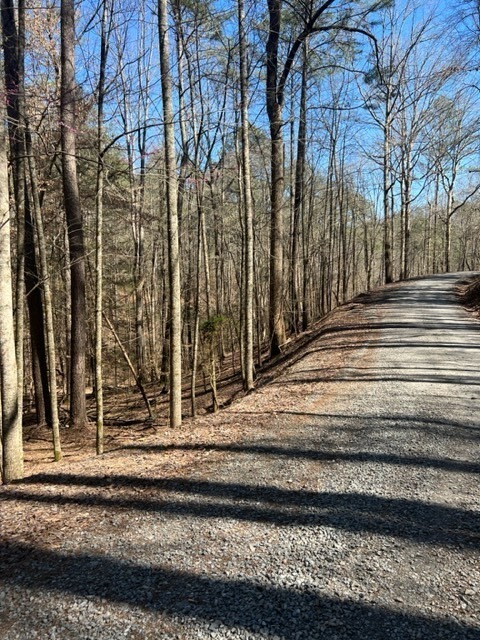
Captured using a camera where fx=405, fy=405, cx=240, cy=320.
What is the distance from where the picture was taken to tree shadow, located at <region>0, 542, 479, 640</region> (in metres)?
1.88

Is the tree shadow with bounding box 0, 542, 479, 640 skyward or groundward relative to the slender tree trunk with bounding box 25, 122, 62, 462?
groundward

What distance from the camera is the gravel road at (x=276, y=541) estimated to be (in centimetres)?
197

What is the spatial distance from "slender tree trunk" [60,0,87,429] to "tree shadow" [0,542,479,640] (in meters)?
6.08

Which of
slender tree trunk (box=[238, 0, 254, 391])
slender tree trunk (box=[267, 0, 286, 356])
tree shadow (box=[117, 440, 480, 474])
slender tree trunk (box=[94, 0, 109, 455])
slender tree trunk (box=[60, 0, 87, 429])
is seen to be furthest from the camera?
slender tree trunk (box=[267, 0, 286, 356])

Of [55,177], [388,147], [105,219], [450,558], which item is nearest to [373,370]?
[450,558]

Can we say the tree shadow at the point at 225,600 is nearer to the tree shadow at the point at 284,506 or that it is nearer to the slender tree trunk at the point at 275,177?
the tree shadow at the point at 284,506

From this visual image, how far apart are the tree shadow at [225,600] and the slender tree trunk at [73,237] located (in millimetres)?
6077

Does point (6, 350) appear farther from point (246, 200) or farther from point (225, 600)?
point (246, 200)

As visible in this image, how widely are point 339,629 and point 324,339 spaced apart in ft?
29.5

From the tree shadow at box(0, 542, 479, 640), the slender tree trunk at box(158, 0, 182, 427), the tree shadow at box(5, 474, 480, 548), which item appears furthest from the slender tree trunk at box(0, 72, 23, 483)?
the tree shadow at box(0, 542, 479, 640)

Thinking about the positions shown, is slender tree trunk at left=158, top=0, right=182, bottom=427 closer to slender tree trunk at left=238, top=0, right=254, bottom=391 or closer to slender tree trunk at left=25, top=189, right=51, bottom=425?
slender tree trunk at left=238, top=0, right=254, bottom=391

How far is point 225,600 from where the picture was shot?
6.88 ft

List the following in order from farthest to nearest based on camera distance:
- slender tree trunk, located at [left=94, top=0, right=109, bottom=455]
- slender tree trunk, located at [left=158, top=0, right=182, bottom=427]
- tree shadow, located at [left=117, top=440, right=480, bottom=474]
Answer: slender tree trunk, located at [left=94, top=0, right=109, bottom=455]
slender tree trunk, located at [left=158, top=0, right=182, bottom=427]
tree shadow, located at [left=117, top=440, right=480, bottom=474]

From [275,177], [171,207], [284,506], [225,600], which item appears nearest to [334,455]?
[284,506]
